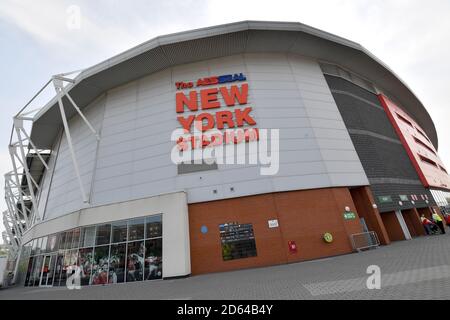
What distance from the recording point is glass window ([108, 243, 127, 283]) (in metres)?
13.1

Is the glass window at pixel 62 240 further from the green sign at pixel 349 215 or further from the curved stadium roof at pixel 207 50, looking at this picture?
the green sign at pixel 349 215

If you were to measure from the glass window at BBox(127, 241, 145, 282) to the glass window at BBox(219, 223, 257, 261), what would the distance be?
4.74m

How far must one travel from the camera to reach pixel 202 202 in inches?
576

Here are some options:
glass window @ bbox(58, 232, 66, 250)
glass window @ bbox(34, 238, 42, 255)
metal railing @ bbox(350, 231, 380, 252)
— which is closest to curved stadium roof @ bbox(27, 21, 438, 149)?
glass window @ bbox(34, 238, 42, 255)

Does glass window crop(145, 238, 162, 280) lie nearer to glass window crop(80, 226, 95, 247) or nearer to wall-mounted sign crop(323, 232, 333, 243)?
glass window crop(80, 226, 95, 247)

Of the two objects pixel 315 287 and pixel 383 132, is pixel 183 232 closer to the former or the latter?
pixel 315 287

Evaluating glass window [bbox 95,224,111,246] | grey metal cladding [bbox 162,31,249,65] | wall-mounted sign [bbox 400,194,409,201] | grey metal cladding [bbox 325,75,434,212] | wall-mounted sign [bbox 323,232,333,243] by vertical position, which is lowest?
wall-mounted sign [bbox 323,232,333,243]

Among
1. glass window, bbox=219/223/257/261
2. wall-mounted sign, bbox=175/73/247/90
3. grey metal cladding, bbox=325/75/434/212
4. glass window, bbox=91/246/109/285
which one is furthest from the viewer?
grey metal cladding, bbox=325/75/434/212

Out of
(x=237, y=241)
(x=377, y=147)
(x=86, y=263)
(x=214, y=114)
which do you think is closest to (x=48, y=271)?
(x=86, y=263)

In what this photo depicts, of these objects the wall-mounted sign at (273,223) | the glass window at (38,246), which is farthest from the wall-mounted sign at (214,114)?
the glass window at (38,246)

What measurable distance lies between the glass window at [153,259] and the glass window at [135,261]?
0.99ft

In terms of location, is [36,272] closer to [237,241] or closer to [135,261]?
[135,261]

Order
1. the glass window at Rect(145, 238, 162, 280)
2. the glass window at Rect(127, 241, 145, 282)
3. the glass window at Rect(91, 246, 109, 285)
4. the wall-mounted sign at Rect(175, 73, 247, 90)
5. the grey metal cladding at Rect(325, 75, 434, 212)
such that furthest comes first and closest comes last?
1. the grey metal cladding at Rect(325, 75, 434, 212)
2. the wall-mounted sign at Rect(175, 73, 247, 90)
3. the glass window at Rect(91, 246, 109, 285)
4. the glass window at Rect(127, 241, 145, 282)
5. the glass window at Rect(145, 238, 162, 280)
